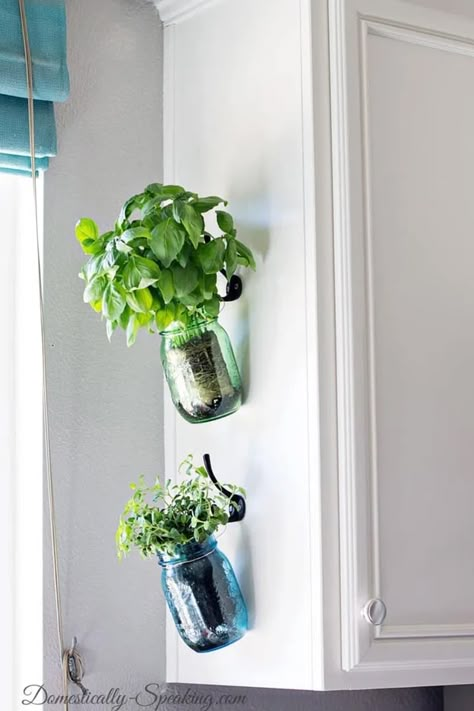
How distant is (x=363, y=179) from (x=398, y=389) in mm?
279

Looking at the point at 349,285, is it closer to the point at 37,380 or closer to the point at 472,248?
the point at 472,248

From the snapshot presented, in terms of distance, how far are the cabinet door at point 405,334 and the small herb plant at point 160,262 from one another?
0.52 feet

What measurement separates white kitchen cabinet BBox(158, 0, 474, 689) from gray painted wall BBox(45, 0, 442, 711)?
0.09m

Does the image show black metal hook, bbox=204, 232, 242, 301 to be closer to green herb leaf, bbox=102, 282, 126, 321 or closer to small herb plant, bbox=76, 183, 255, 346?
small herb plant, bbox=76, 183, 255, 346

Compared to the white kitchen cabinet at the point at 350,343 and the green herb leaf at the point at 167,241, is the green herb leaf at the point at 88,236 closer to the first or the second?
the green herb leaf at the point at 167,241


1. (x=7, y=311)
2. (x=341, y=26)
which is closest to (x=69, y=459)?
(x=7, y=311)

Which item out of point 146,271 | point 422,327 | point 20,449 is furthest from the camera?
point 20,449

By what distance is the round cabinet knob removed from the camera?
136 cm

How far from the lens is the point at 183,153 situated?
164cm

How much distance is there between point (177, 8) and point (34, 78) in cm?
29

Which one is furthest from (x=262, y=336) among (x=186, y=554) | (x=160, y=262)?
(x=186, y=554)

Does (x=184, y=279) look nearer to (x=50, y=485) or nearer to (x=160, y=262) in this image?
(x=160, y=262)

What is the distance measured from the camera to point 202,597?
4.59ft

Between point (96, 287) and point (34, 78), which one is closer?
point (96, 287)
